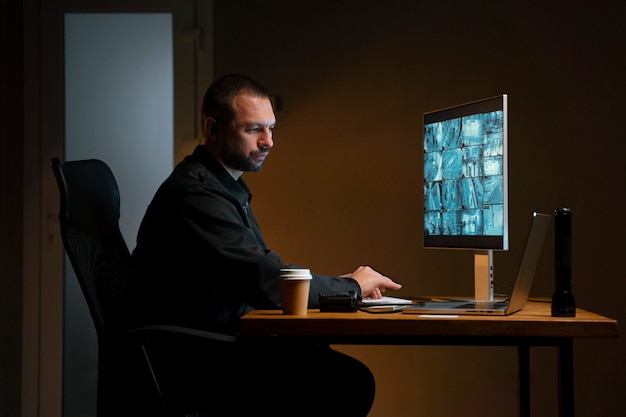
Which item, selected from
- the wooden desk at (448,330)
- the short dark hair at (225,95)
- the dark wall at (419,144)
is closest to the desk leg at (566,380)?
the wooden desk at (448,330)

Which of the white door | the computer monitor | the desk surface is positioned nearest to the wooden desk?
the desk surface

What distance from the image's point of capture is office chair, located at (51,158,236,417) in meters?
2.11

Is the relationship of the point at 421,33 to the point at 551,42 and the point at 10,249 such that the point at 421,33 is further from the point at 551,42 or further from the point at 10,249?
the point at 10,249

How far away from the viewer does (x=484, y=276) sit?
256 cm

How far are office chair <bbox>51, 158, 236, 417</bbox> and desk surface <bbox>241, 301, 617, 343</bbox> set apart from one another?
19cm

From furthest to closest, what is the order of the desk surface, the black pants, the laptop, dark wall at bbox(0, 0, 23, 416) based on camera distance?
dark wall at bbox(0, 0, 23, 416) → the black pants → the laptop → the desk surface

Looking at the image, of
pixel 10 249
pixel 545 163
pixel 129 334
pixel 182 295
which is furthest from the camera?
pixel 10 249

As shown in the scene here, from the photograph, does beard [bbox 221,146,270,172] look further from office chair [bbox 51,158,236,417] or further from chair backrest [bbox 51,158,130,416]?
office chair [bbox 51,158,236,417]

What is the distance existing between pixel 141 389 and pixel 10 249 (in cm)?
219

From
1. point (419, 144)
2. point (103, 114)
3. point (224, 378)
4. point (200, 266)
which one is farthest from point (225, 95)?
point (103, 114)

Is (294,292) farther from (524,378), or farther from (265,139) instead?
(524,378)

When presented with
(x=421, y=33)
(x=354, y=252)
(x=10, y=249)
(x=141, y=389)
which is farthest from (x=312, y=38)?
(x=141, y=389)

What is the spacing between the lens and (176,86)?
13.6 feet

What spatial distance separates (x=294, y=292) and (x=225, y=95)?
2.69 ft
